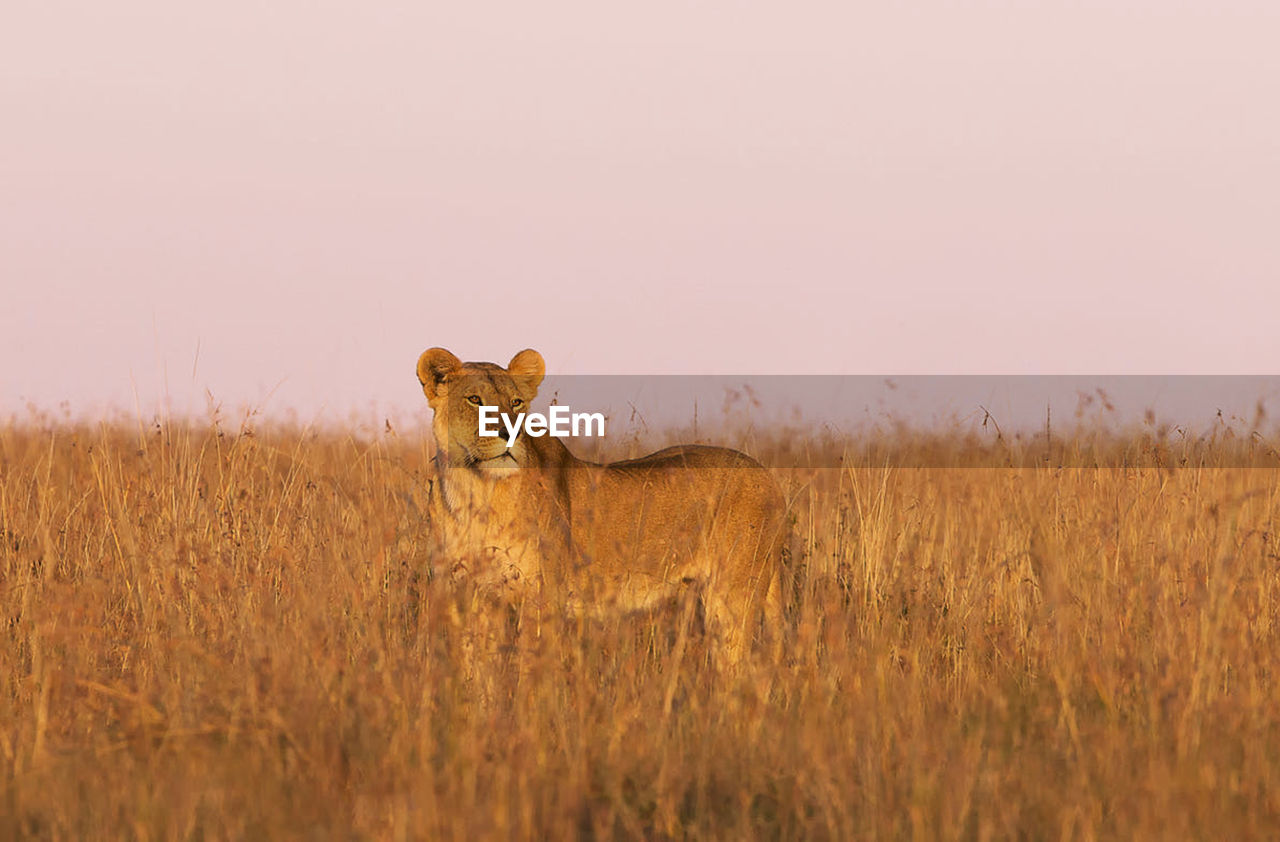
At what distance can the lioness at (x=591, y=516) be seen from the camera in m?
6.08

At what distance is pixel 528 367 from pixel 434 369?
1.50ft

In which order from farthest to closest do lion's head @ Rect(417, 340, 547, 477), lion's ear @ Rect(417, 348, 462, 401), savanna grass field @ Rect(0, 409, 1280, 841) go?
lion's ear @ Rect(417, 348, 462, 401)
lion's head @ Rect(417, 340, 547, 477)
savanna grass field @ Rect(0, 409, 1280, 841)

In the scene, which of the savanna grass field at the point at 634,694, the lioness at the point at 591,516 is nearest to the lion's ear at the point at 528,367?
the lioness at the point at 591,516

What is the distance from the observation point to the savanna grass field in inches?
161

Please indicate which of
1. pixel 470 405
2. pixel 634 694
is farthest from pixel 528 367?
pixel 634 694

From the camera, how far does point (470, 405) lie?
608 cm

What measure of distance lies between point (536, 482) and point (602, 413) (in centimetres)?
242

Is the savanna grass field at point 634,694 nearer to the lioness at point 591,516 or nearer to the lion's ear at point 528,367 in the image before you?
the lioness at point 591,516

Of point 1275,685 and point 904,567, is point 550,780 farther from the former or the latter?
point 904,567

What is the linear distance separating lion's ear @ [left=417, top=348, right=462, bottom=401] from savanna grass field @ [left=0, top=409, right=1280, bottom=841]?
0.84 meters

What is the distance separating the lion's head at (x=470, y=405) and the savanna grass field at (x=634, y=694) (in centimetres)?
56

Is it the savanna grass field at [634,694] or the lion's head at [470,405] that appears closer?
the savanna grass field at [634,694]

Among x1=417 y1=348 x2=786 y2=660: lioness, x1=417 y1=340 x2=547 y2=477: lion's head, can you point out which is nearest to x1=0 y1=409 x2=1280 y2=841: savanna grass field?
x1=417 y1=348 x2=786 y2=660: lioness

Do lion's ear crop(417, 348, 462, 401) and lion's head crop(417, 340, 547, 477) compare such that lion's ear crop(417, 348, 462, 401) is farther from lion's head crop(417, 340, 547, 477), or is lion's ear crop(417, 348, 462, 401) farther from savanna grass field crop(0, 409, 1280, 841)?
savanna grass field crop(0, 409, 1280, 841)
